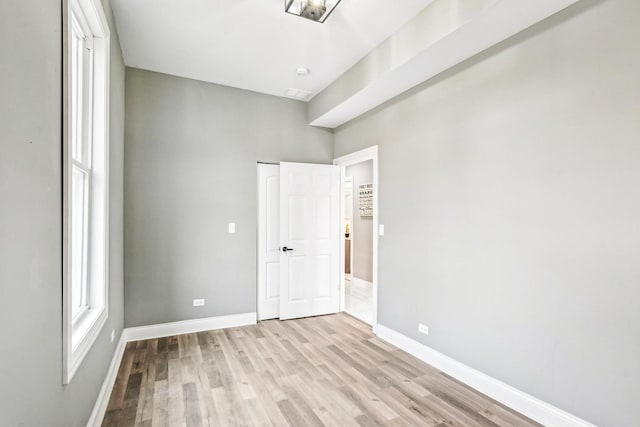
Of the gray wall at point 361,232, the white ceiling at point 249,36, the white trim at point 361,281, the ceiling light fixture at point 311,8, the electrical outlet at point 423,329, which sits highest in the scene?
the white ceiling at point 249,36

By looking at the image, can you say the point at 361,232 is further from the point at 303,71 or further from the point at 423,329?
the point at 303,71

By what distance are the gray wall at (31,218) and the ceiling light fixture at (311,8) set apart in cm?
155

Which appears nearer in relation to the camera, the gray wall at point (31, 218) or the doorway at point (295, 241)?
the gray wall at point (31, 218)

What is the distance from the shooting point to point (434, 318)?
9.57 feet

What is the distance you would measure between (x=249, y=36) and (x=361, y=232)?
4160 millimetres

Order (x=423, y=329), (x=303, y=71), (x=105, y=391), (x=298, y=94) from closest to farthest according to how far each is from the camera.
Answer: (x=105, y=391) < (x=423, y=329) < (x=303, y=71) < (x=298, y=94)

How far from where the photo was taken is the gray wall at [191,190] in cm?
348

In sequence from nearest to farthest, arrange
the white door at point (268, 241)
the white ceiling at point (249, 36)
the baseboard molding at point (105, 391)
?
the baseboard molding at point (105, 391) → the white ceiling at point (249, 36) → the white door at point (268, 241)

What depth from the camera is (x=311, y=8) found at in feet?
7.77

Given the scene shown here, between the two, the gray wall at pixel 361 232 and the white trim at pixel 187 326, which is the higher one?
the gray wall at pixel 361 232

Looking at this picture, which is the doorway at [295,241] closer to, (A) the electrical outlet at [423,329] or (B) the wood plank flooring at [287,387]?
(B) the wood plank flooring at [287,387]

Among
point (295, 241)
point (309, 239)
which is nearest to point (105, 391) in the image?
point (295, 241)

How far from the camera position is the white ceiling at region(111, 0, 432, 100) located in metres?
2.44

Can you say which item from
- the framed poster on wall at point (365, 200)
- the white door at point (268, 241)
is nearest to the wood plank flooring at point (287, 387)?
the white door at point (268, 241)
